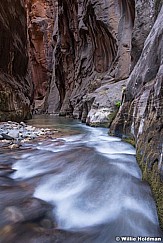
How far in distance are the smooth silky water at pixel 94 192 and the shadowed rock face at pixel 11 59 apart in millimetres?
8103

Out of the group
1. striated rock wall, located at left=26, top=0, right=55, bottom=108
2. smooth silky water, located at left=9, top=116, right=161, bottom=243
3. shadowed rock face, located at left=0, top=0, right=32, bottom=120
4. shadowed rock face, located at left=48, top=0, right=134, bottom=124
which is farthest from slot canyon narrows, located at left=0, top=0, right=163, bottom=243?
striated rock wall, located at left=26, top=0, right=55, bottom=108


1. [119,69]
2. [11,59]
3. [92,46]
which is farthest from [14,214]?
[92,46]

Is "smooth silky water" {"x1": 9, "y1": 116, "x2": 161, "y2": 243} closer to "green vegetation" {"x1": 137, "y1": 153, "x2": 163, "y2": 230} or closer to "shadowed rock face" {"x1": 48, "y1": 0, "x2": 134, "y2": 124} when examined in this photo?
"green vegetation" {"x1": 137, "y1": 153, "x2": 163, "y2": 230}

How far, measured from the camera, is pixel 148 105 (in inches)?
136

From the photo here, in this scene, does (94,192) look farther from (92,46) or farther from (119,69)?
(92,46)

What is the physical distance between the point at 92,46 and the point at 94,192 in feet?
64.7

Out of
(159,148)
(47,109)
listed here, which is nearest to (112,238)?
(159,148)

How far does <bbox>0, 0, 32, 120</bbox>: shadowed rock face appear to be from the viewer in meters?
11.8

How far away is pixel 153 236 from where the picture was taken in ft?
5.95

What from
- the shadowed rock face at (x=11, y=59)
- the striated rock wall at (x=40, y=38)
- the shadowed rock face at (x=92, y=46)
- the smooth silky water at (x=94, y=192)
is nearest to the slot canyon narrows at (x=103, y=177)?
the smooth silky water at (x=94, y=192)

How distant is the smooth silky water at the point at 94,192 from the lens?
1954 mm

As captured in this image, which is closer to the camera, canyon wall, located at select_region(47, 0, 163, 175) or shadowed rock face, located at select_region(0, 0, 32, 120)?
canyon wall, located at select_region(47, 0, 163, 175)

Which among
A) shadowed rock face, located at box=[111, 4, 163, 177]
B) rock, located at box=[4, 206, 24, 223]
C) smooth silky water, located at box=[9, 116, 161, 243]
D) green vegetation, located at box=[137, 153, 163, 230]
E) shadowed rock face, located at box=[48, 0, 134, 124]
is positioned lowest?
rock, located at box=[4, 206, 24, 223]

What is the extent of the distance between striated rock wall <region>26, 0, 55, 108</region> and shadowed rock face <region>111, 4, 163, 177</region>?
43923 millimetres
